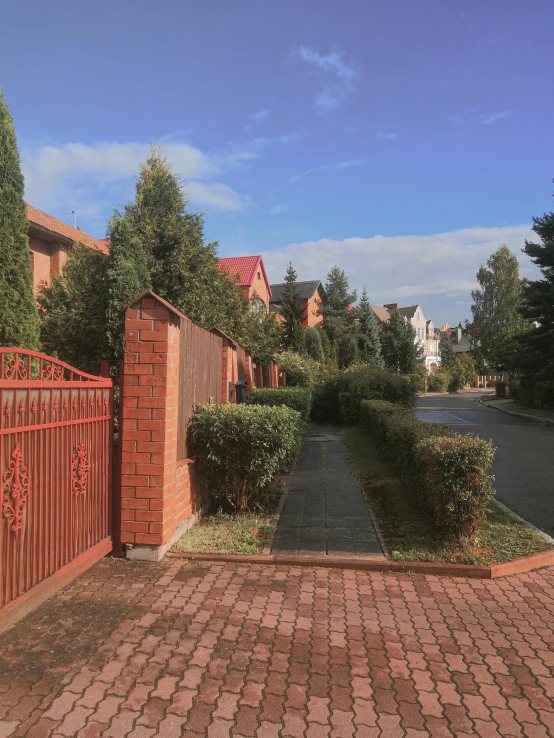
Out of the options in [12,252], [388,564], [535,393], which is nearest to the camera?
[388,564]

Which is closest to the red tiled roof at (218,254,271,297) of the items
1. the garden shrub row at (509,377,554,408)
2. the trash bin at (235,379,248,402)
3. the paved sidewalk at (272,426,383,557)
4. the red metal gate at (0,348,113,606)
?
the garden shrub row at (509,377,554,408)

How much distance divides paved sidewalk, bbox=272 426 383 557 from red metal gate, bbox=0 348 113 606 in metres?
1.76

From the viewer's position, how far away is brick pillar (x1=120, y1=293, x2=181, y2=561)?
4332mm

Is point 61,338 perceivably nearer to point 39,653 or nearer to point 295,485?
point 295,485

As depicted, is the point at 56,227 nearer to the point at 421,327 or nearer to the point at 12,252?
the point at 12,252

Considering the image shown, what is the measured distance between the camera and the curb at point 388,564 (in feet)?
14.1

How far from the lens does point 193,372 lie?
17.8 feet

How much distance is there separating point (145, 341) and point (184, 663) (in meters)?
2.56

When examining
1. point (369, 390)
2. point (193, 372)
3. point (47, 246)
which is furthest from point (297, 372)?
point (193, 372)

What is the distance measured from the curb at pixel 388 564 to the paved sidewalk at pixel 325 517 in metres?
0.15

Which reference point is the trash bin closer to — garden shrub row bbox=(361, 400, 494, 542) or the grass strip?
the grass strip

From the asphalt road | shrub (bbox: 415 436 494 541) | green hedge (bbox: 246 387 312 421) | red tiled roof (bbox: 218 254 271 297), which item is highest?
red tiled roof (bbox: 218 254 271 297)

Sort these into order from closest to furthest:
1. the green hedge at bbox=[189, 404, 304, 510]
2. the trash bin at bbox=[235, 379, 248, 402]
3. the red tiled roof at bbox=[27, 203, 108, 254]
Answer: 1. the green hedge at bbox=[189, 404, 304, 510]
2. the trash bin at bbox=[235, 379, 248, 402]
3. the red tiled roof at bbox=[27, 203, 108, 254]

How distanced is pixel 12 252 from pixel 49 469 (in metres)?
7.05
